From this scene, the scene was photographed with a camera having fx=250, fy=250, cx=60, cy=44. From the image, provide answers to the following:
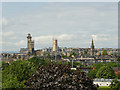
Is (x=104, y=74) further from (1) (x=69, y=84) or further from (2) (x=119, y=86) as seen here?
(1) (x=69, y=84)

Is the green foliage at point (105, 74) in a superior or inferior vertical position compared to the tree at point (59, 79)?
inferior

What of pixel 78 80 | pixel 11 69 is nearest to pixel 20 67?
pixel 11 69

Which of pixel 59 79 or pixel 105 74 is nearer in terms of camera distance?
pixel 59 79

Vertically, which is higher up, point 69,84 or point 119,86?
point 69,84

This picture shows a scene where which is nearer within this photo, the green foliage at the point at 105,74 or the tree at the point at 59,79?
the tree at the point at 59,79

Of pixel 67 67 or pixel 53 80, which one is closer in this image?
pixel 53 80

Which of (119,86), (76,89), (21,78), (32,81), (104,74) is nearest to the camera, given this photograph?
(76,89)

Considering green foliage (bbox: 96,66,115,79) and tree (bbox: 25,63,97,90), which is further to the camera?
green foliage (bbox: 96,66,115,79)

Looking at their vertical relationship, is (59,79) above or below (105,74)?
above

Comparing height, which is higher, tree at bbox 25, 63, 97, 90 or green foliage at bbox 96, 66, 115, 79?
tree at bbox 25, 63, 97, 90

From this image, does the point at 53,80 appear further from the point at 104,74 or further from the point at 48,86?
the point at 104,74

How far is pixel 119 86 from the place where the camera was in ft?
65.2

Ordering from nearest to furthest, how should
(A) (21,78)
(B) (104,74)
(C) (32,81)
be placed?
(C) (32,81) < (A) (21,78) < (B) (104,74)

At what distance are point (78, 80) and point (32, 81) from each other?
233 cm
